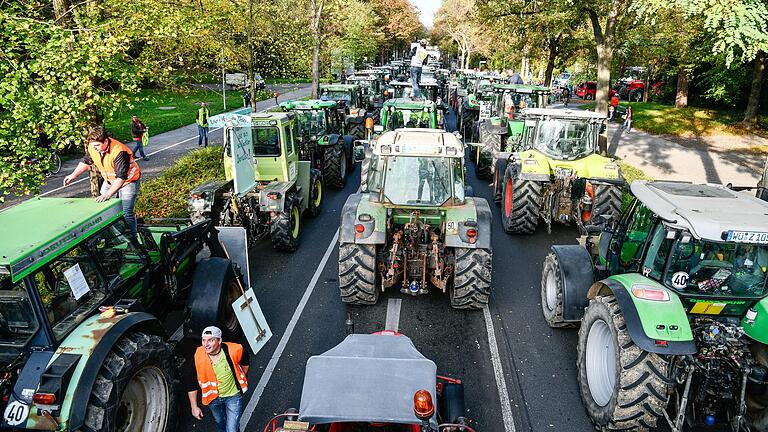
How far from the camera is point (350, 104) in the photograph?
19.6 m

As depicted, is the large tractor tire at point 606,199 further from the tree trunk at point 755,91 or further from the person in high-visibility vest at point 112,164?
the tree trunk at point 755,91

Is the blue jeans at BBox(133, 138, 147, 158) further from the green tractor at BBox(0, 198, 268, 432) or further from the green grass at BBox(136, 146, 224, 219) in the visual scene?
the green tractor at BBox(0, 198, 268, 432)

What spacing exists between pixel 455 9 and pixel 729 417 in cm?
5573

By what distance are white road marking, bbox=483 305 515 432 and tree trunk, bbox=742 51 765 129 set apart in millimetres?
20727

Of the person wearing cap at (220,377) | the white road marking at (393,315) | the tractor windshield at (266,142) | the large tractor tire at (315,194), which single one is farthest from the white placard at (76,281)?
the large tractor tire at (315,194)

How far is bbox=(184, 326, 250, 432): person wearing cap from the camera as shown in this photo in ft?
13.4

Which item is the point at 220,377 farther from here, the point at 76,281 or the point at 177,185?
the point at 177,185

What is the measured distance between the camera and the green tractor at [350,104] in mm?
17672

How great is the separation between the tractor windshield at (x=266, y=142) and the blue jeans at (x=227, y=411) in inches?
226

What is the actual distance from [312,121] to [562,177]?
713 centimetres

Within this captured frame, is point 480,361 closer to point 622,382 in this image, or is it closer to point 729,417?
point 622,382

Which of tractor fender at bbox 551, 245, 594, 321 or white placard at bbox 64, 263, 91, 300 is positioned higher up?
white placard at bbox 64, 263, 91, 300

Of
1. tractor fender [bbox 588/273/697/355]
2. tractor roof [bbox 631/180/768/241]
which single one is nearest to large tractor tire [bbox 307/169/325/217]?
tractor roof [bbox 631/180/768/241]

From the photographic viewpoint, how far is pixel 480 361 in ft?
19.6
